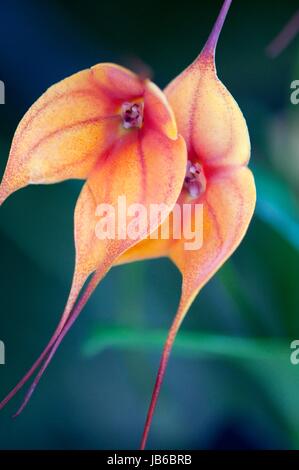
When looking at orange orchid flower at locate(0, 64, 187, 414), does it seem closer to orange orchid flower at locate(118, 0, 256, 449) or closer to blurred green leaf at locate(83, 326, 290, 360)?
orange orchid flower at locate(118, 0, 256, 449)

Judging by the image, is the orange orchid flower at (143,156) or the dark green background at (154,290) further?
the dark green background at (154,290)

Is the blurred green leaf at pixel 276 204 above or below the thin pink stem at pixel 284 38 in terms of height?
below

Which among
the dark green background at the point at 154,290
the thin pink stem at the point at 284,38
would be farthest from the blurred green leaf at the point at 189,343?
the thin pink stem at the point at 284,38

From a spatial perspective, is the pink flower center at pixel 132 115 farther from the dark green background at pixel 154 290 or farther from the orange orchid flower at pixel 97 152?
the dark green background at pixel 154 290

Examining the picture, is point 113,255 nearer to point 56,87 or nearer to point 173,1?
point 56,87

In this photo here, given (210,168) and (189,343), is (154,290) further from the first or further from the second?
(210,168)

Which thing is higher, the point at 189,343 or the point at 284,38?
the point at 284,38

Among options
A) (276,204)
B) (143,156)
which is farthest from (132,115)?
(276,204)

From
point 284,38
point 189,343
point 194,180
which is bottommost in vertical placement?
point 189,343

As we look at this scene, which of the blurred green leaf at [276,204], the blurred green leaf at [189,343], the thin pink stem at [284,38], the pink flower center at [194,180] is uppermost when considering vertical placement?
the thin pink stem at [284,38]
